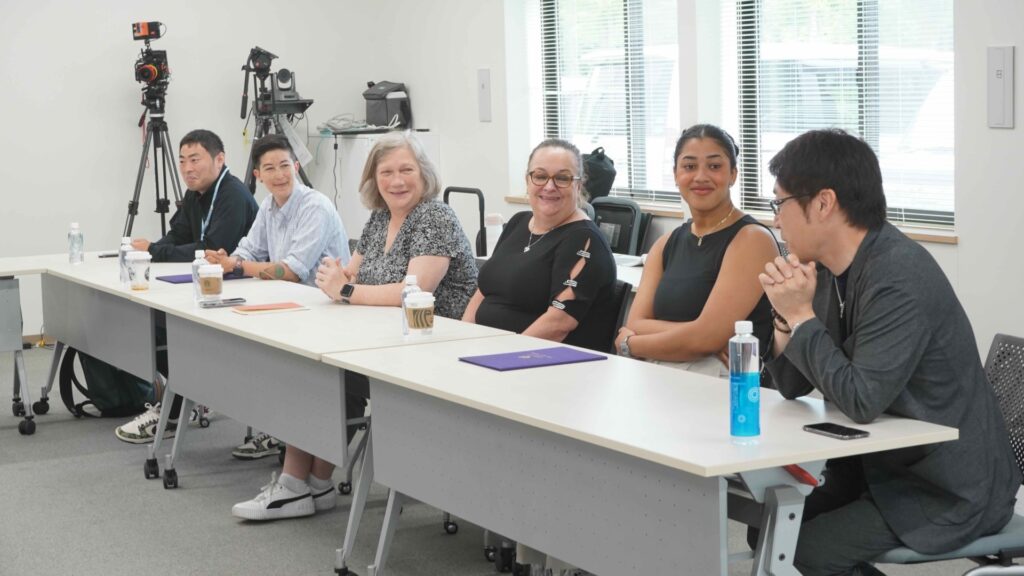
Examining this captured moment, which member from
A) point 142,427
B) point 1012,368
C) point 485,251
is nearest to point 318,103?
point 485,251

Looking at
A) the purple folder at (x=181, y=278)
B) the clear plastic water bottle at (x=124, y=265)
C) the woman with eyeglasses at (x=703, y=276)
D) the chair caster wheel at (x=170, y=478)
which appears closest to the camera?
the woman with eyeglasses at (x=703, y=276)

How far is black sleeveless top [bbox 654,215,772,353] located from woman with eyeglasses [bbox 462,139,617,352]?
9.1 inches

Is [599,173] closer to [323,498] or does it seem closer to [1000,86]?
[1000,86]

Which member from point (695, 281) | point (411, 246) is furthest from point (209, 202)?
point (695, 281)

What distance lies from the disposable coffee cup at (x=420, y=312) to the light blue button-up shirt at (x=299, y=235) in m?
1.55

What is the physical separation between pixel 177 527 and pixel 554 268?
5.05 ft

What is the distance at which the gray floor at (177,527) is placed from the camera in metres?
3.53

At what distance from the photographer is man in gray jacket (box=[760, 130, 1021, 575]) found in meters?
2.19

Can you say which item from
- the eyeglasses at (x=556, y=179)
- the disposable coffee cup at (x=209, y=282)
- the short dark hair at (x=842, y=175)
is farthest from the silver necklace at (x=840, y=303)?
the disposable coffee cup at (x=209, y=282)

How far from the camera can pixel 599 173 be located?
6.33 meters

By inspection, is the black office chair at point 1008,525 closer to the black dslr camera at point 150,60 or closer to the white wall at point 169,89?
the white wall at point 169,89

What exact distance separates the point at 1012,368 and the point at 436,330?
158 cm

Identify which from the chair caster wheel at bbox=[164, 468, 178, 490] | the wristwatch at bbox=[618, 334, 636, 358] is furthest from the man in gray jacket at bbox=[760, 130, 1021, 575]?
the chair caster wheel at bbox=[164, 468, 178, 490]

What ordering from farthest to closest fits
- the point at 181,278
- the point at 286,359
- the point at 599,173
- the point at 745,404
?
the point at 599,173, the point at 181,278, the point at 286,359, the point at 745,404
